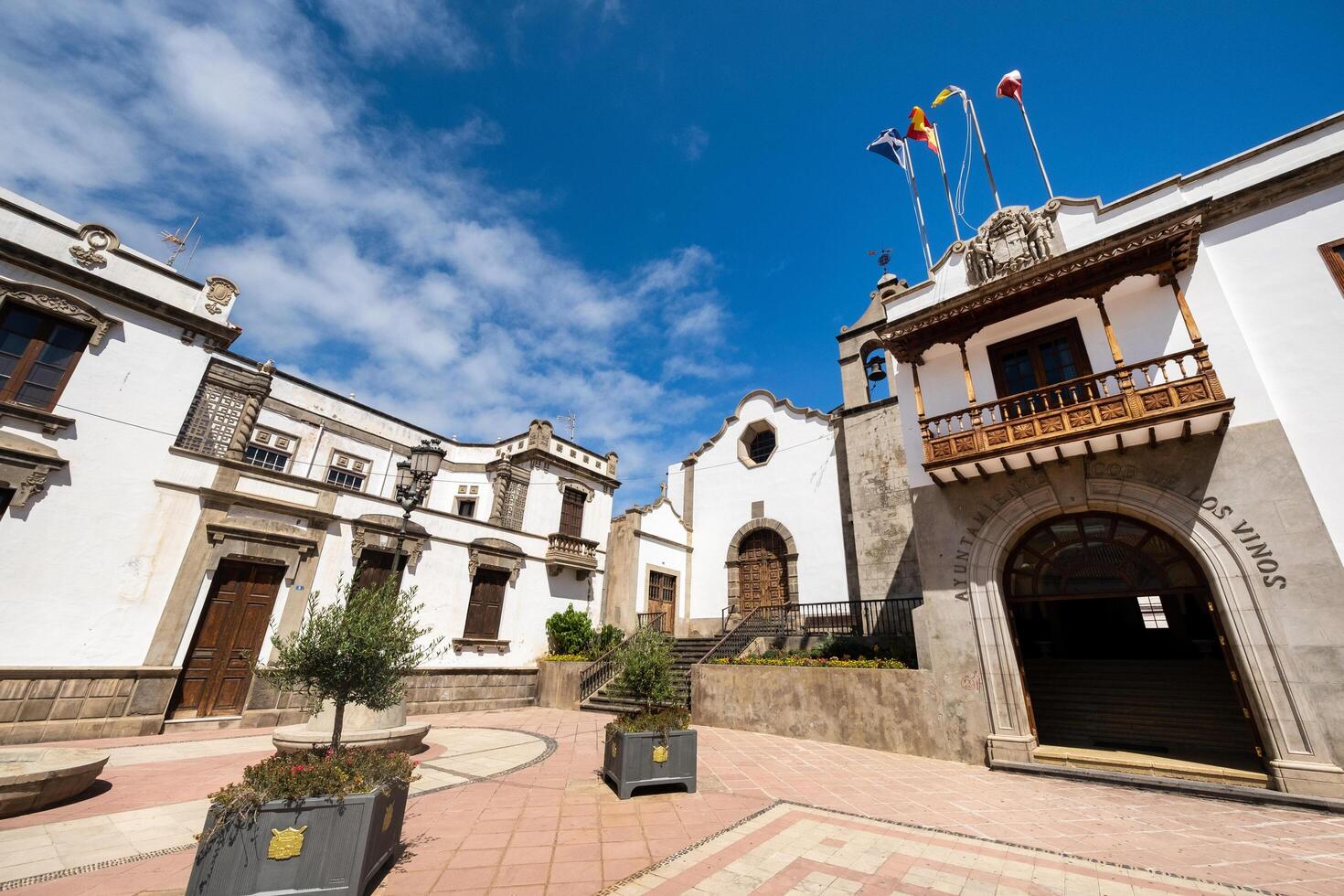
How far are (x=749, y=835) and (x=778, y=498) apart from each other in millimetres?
13539

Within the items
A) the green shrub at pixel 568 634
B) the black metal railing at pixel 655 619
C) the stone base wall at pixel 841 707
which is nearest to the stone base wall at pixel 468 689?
the green shrub at pixel 568 634

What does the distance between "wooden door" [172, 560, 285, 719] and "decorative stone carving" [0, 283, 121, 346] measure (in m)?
5.35

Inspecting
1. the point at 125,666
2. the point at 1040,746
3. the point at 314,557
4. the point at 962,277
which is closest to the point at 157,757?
the point at 125,666

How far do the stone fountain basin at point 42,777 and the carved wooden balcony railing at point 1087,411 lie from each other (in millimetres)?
12413

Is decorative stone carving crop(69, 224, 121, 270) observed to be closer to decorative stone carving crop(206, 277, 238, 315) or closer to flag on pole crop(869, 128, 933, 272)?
decorative stone carving crop(206, 277, 238, 315)

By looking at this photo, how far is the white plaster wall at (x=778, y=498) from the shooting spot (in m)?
16.5

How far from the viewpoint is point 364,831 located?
3.62 meters

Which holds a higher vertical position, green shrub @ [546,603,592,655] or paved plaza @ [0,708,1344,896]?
green shrub @ [546,603,592,655]

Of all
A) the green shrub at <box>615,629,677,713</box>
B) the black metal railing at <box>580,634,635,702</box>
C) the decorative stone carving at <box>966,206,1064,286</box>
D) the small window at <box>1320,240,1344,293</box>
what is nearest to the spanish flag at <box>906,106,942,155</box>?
the decorative stone carving at <box>966,206,1064,286</box>

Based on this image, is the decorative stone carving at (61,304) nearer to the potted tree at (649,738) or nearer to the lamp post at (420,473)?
the lamp post at (420,473)

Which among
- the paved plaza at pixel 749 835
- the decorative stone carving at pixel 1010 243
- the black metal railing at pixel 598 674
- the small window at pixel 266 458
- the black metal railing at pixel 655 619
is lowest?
the paved plaza at pixel 749 835

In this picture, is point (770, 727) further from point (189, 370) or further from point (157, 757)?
point (189, 370)

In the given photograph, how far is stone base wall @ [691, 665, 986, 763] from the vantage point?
8867mm

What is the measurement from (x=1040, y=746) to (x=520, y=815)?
28.5ft
